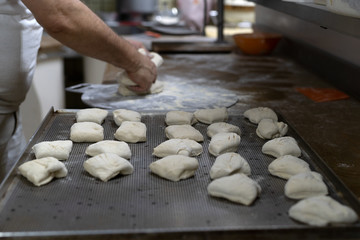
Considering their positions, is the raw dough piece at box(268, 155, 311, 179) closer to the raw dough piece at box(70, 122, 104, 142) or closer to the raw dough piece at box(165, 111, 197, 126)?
the raw dough piece at box(165, 111, 197, 126)

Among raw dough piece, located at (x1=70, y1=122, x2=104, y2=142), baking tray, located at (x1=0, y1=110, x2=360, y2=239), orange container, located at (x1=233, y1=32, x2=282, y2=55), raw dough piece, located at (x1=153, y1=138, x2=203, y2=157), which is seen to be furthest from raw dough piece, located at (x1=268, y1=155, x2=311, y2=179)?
orange container, located at (x1=233, y1=32, x2=282, y2=55)

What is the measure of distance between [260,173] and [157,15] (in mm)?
4188

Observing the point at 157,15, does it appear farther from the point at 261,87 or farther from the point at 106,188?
the point at 106,188

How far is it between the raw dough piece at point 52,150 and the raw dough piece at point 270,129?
Result: 0.60m

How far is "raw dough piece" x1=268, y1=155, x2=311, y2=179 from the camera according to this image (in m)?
1.21

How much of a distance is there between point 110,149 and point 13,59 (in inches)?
28.0

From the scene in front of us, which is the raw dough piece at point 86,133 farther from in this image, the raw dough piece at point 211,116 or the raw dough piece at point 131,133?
the raw dough piece at point 211,116

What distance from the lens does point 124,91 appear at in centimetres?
210

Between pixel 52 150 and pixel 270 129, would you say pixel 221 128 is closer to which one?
pixel 270 129

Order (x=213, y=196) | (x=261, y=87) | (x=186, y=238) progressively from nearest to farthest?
(x=186, y=238), (x=213, y=196), (x=261, y=87)

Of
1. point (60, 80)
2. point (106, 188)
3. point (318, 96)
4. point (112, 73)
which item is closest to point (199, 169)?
point (106, 188)

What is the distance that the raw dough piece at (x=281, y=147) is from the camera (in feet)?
4.34

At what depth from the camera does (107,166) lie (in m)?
1.20

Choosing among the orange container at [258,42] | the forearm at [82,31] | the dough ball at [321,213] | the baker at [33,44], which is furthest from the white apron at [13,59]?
the orange container at [258,42]
